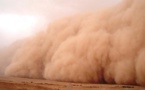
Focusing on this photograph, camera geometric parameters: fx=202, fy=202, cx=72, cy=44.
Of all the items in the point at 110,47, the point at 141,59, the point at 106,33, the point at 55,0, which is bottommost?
the point at 141,59

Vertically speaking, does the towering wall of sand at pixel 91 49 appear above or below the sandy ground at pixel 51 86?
above

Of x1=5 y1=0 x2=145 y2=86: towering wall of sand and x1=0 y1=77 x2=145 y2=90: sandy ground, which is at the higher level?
x1=5 y1=0 x2=145 y2=86: towering wall of sand

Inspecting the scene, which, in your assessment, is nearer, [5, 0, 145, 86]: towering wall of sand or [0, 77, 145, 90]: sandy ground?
[0, 77, 145, 90]: sandy ground

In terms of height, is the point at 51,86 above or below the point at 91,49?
below

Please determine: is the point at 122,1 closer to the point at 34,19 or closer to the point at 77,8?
the point at 77,8

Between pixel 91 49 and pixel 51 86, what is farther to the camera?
pixel 91 49

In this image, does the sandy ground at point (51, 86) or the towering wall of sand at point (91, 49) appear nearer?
the sandy ground at point (51, 86)

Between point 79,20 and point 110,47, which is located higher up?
point 79,20

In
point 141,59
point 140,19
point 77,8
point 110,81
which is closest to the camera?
point 141,59

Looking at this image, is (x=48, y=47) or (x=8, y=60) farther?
(x=8, y=60)

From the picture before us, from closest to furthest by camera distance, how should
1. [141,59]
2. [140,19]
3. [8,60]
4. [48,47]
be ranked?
1. [141,59]
2. [140,19]
3. [48,47]
4. [8,60]

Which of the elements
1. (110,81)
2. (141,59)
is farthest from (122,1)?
(110,81)
